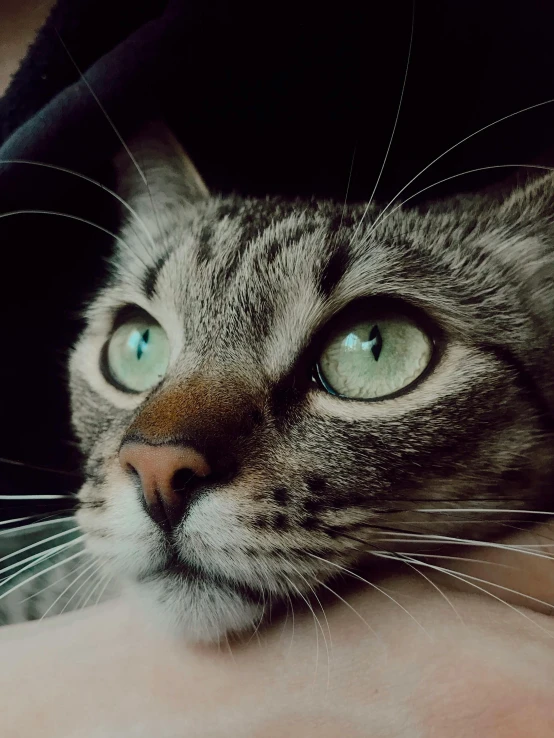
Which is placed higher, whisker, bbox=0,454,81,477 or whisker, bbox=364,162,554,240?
whisker, bbox=364,162,554,240

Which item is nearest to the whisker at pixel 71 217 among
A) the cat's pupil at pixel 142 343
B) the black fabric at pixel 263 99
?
the black fabric at pixel 263 99

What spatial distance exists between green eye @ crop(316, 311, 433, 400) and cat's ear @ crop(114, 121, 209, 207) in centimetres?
30

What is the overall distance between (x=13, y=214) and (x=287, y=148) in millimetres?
300

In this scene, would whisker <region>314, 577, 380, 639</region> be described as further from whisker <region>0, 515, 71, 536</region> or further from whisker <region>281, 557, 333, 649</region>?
whisker <region>0, 515, 71, 536</region>

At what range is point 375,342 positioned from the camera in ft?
1.60

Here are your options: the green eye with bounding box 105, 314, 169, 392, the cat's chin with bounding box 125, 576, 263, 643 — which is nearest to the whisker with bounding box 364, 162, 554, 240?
the green eye with bounding box 105, 314, 169, 392

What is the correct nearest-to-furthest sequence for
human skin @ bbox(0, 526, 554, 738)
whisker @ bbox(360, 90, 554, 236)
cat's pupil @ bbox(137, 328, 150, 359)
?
human skin @ bbox(0, 526, 554, 738), whisker @ bbox(360, 90, 554, 236), cat's pupil @ bbox(137, 328, 150, 359)

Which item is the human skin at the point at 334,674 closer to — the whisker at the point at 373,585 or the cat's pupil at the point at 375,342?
the whisker at the point at 373,585

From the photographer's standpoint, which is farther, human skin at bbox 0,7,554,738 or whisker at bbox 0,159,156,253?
whisker at bbox 0,159,156,253

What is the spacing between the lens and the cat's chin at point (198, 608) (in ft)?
1.52

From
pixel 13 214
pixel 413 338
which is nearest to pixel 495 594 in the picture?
pixel 413 338

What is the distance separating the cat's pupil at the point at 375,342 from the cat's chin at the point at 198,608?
0.74 feet

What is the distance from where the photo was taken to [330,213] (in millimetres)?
583

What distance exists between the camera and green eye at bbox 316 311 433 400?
0.48 metres
